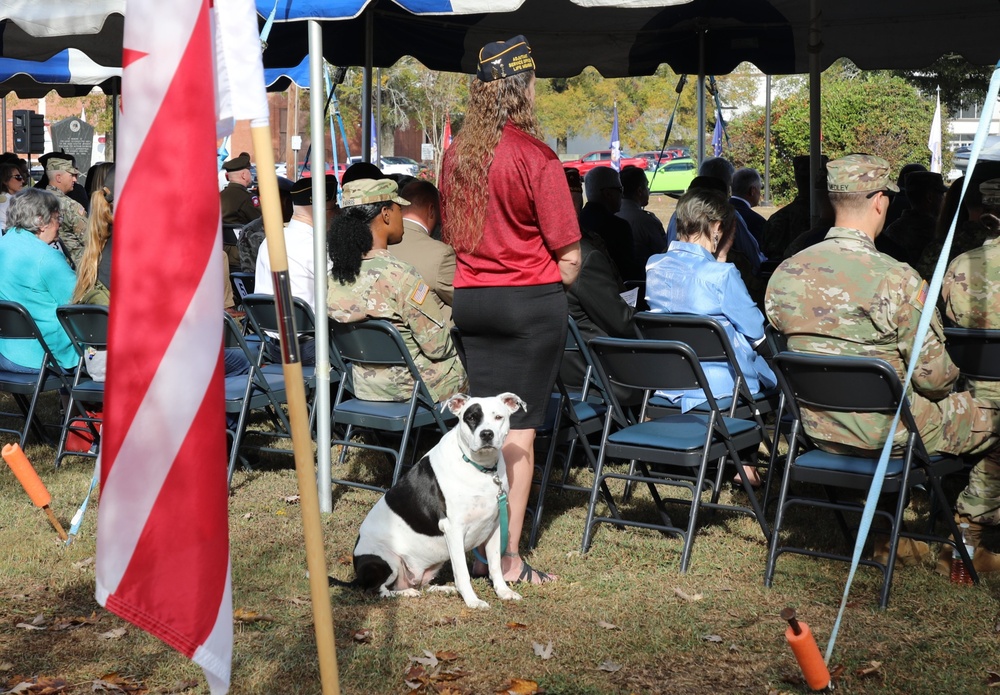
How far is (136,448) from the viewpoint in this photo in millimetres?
2238

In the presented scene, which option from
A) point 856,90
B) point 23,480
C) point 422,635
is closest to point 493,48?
point 422,635

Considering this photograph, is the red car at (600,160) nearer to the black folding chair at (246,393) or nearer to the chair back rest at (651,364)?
the black folding chair at (246,393)

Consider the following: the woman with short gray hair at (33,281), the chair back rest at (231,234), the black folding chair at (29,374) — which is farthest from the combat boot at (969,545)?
the chair back rest at (231,234)

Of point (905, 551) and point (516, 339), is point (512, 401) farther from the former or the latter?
point (905, 551)

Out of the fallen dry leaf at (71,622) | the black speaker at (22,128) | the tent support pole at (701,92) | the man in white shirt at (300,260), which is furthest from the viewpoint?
the black speaker at (22,128)

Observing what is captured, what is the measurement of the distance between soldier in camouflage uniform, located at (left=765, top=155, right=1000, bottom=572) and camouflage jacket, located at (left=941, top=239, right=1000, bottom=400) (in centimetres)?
32

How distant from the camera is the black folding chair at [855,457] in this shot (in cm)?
417

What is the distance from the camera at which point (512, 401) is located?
4.38 metres

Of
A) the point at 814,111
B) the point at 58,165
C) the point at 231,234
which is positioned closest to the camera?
the point at 814,111

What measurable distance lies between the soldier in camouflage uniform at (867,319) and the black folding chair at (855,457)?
77mm

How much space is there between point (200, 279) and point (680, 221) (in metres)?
3.54

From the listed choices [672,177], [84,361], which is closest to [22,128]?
[84,361]

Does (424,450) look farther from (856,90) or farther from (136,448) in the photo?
(856,90)

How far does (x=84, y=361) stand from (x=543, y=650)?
12.8 feet
